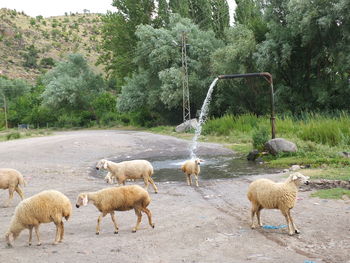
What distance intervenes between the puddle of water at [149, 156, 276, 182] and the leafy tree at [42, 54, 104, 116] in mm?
44347

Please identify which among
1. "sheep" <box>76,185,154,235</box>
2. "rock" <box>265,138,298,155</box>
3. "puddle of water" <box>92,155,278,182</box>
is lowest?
"puddle of water" <box>92,155,278,182</box>

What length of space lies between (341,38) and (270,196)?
87.3 ft

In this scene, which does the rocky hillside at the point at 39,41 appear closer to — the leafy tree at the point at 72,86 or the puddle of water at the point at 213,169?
the leafy tree at the point at 72,86

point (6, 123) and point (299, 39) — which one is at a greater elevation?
point (299, 39)

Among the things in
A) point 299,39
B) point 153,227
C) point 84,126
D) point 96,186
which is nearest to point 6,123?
point 84,126

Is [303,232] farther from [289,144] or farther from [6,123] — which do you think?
[6,123]

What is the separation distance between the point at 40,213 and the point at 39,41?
337 ft

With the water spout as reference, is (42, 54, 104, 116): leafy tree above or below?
above

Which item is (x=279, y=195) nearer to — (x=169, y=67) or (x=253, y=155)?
(x=253, y=155)

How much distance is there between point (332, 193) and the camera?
1104 cm

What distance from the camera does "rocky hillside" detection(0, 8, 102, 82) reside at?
92625 millimetres

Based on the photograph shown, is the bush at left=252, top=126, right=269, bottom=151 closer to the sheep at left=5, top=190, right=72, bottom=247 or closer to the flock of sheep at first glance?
the flock of sheep

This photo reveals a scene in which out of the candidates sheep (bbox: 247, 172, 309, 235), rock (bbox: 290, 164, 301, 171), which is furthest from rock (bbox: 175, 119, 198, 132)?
sheep (bbox: 247, 172, 309, 235)

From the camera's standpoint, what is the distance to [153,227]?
8.62m
